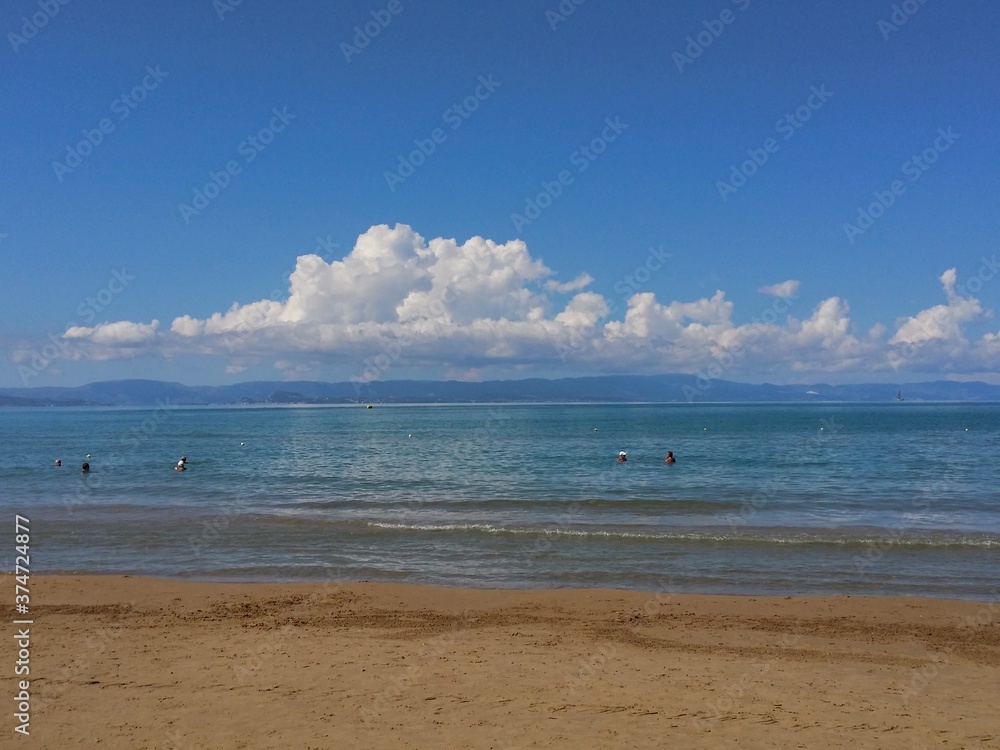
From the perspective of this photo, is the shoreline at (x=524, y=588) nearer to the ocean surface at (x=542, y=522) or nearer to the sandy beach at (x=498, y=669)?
the ocean surface at (x=542, y=522)

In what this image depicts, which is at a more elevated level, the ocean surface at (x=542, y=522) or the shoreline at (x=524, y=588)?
the shoreline at (x=524, y=588)

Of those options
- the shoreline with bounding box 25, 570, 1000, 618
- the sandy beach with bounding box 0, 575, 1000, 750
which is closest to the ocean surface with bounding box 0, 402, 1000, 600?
the shoreline with bounding box 25, 570, 1000, 618

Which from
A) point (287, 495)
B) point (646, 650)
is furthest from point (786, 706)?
point (287, 495)

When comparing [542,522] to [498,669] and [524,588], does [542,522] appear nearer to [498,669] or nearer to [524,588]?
[524,588]

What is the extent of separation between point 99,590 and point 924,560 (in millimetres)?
21807

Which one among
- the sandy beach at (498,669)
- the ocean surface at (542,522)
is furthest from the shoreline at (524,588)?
the sandy beach at (498,669)

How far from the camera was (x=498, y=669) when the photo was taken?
35.2 ft

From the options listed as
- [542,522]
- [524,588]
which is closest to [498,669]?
[524,588]

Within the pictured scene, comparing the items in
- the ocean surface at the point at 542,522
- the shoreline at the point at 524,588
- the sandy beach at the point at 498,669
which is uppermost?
the sandy beach at the point at 498,669

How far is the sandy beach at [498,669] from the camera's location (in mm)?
8414

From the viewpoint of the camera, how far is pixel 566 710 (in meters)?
9.01

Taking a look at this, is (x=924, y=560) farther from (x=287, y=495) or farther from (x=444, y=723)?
(x=287, y=495)

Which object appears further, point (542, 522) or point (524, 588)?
point (542, 522)

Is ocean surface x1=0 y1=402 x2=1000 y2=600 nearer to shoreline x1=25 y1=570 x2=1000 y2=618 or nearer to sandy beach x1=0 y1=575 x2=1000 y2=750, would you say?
shoreline x1=25 y1=570 x2=1000 y2=618
